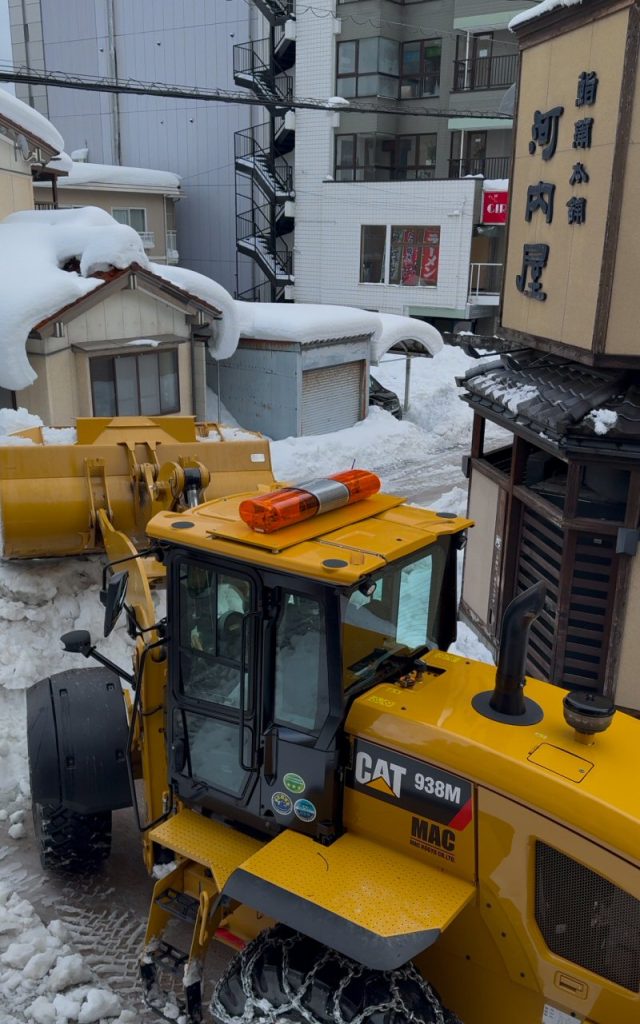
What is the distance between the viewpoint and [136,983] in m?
4.60

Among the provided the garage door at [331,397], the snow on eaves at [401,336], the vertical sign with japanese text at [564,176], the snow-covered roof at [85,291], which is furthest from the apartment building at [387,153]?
the vertical sign with japanese text at [564,176]

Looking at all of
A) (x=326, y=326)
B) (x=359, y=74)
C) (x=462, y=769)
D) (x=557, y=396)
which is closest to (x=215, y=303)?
(x=326, y=326)

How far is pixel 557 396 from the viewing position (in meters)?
7.14

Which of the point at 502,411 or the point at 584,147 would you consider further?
the point at 502,411

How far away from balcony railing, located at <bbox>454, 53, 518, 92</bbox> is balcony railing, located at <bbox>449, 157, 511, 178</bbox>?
6.99 ft

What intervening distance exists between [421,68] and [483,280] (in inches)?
308

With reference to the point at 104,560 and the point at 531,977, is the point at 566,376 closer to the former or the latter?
the point at 104,560

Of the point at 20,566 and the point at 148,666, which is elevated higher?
the point at 148,666

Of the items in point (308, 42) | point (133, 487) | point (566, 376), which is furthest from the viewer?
point (308, 42)

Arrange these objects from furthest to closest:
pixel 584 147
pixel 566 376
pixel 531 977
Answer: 1. pixel 566 376
2. pixel 584 147
3. pixel 531 977

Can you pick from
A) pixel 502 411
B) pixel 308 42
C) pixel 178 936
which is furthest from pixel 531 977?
pixel 308 42

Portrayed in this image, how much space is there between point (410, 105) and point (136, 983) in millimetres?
29223

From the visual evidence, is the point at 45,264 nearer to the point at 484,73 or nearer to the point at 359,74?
the point at 359,74

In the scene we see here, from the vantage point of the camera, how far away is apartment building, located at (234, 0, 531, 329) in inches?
1041
